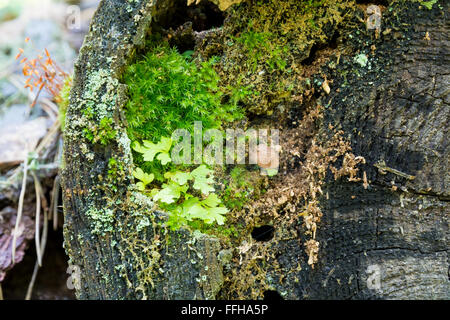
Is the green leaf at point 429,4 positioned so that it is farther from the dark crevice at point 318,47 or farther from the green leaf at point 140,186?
the green leaf at point 140,186

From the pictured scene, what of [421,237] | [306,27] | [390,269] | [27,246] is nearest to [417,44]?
[306,27]

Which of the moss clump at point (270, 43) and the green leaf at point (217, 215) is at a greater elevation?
the moss clump at point (270, 43)

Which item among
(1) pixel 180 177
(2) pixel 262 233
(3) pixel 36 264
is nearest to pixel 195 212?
(1) pixel 180 177

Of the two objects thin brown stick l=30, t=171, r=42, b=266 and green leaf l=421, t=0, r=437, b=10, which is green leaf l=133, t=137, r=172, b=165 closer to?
thin brown stick l=30, t=171, r=42, b=266

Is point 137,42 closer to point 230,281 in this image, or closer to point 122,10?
point 122,10

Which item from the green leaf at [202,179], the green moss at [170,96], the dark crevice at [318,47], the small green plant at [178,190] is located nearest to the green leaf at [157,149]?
the small green plant at [178,190]
